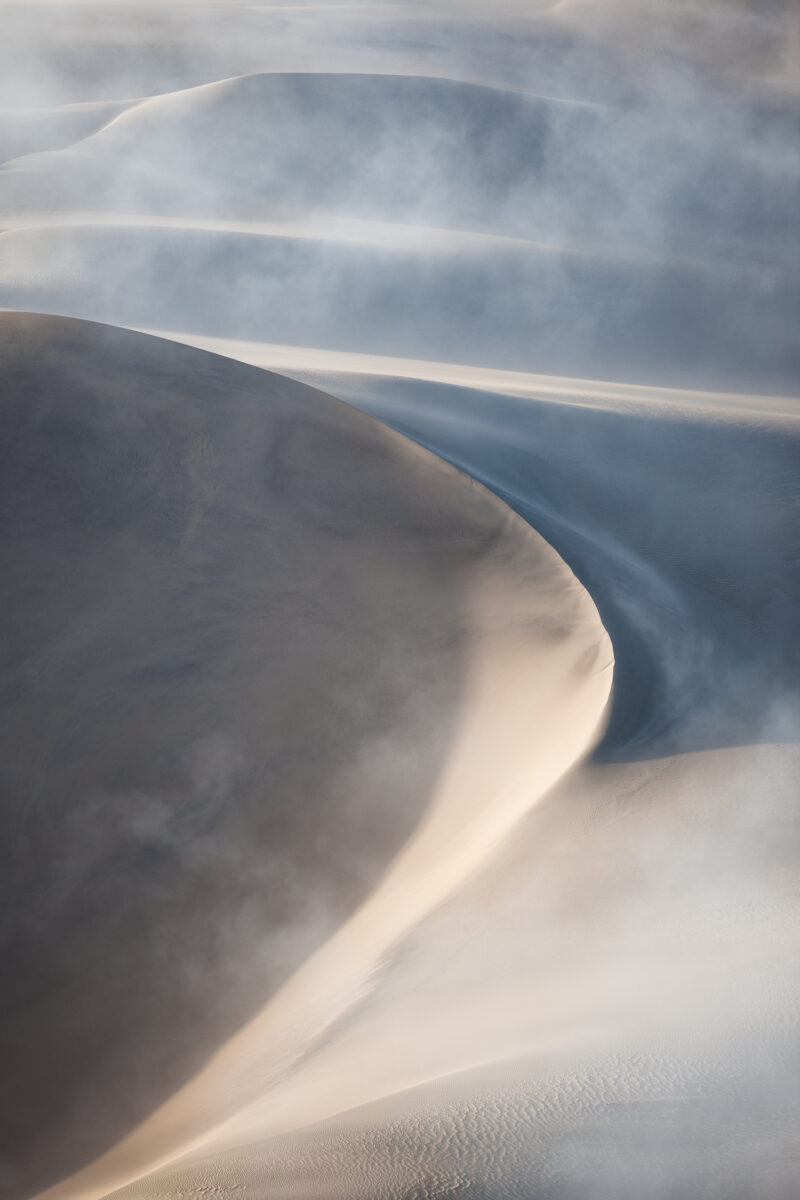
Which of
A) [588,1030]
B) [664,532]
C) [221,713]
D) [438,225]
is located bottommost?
[221,713]

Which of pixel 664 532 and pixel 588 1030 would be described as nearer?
pixel 588 1030

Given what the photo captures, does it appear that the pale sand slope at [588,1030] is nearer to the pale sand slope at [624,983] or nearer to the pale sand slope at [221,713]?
the pale sand slope at [624,983]

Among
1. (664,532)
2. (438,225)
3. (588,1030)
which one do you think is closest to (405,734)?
(664,532)

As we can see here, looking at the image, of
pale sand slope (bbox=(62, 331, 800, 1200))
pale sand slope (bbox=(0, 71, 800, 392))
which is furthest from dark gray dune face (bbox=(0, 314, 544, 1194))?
pale sand slope (bbox=(0, 71, 800, 392))

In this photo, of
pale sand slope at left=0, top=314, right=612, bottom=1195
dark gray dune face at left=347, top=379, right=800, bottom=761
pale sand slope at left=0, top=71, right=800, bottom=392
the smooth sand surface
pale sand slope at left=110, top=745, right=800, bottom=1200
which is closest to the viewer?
pale sand slope at left=110, top=745, right=800, bottom=1200

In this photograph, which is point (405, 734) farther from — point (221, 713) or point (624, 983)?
point (624, 983)

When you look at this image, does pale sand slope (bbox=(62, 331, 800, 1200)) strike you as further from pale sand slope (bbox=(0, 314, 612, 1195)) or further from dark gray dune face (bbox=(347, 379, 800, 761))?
pale sand slope (bbox=(0, 314, 612, 1195))

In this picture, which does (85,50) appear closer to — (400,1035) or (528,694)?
(528,694)

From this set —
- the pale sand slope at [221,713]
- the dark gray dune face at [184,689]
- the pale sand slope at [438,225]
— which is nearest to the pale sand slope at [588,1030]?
the pale sand slope at [221,713]
